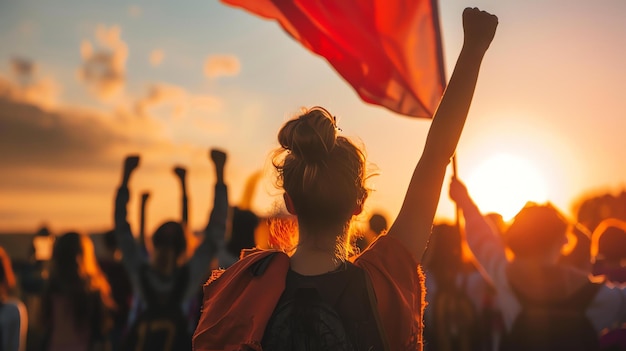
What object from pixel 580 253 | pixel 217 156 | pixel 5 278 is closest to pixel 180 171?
pixel 217 156

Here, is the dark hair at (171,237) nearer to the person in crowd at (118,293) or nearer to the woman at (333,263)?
the person in crowd at (118,293)

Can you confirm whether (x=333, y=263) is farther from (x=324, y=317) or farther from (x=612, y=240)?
(x=612, y=240)

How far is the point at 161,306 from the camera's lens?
4902 mm

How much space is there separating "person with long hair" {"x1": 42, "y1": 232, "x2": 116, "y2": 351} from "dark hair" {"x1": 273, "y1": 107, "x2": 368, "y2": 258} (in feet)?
→ 12.7

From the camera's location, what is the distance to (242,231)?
5.45 meters

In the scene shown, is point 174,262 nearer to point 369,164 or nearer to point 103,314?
point 103,314

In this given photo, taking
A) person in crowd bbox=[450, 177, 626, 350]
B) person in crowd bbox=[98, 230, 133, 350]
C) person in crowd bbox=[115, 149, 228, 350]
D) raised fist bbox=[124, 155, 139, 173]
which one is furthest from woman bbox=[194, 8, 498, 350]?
person in crowd bbox=[98, 230, 133, 350]

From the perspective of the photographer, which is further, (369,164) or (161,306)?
(161,306)

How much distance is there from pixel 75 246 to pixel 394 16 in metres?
2.89

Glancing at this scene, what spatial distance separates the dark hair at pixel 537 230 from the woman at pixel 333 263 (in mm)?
2228

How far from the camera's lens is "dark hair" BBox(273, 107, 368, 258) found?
206 cm

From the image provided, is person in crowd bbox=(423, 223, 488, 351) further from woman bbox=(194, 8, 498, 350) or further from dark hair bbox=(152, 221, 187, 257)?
woman bbox=(194, 8, 498, 350)

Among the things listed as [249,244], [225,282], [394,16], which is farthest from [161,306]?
[225,282]

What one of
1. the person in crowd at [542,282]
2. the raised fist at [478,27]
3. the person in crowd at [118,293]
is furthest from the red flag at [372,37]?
the person in crowd at [118,293]
